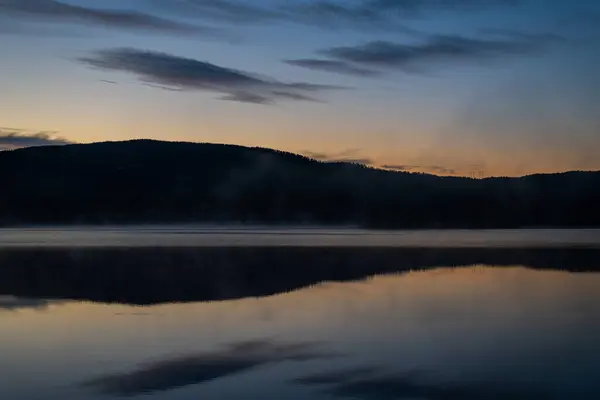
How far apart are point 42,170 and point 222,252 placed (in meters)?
55.1

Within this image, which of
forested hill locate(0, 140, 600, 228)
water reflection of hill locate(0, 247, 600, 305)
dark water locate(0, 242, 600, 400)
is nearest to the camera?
dark water locate(0, 242, 600, 400)

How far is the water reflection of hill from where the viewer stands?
1630 centimetres

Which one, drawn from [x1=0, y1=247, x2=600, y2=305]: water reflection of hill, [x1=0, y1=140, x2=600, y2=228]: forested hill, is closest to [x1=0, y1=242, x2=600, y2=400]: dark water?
[x1=0, y1=247, x2=600, y2=305]: water reflection of hill

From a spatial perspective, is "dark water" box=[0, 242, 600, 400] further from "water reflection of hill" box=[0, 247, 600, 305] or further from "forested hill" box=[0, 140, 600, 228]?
"forested hill" box=[0, 140, 600, 228]

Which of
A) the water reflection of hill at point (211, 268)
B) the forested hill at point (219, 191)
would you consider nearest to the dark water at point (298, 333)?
the water reflection of hill at point (211, 268)

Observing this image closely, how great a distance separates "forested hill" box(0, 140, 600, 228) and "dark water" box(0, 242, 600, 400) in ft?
183

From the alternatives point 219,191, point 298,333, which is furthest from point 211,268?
point 219,191

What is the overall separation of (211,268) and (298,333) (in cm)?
1054

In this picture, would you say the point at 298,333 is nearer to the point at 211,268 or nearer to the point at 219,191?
the point at 211,268

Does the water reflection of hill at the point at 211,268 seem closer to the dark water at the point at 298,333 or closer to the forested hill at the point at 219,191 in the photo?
the dark water at the point at 298,333

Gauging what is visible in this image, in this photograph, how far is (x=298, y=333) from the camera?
37.8 ft

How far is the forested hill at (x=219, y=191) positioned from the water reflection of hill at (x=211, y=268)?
1802 inches

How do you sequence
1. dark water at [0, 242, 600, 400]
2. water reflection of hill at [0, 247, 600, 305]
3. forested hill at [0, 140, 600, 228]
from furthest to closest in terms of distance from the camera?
forested hill at [0, 140, 600, 228]
water reflection of hill at [0, 247, 600, 305]
dark water at [0, 242, 600, 400]

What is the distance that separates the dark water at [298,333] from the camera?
27.1 feet
